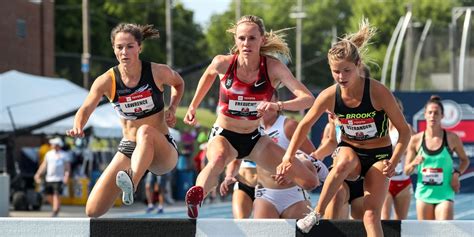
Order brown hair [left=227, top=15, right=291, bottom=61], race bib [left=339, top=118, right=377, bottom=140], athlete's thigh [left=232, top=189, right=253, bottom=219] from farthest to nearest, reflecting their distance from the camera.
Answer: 1. athlete's thigh [left=232, top=189, right=253, bottom=219]
2. brown hair [left=227, top=15, right=291, bottom=61]
3. race bib [left=339, top=118, right=377, bottom=140]

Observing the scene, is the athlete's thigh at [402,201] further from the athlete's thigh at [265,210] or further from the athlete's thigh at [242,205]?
the athlete's thigh at [265,210]

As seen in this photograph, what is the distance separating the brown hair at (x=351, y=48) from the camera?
7.11m

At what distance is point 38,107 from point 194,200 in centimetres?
1610

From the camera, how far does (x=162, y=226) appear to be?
6.82 m

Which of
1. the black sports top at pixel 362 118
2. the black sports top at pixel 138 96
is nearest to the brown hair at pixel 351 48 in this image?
the black sports top at pixel 362 118

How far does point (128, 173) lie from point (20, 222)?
0.99 meters

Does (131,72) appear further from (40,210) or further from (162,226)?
(40,210)

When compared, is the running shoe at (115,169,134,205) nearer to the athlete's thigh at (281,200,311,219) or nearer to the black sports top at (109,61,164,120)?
the black sports top at (109,61,164,120)

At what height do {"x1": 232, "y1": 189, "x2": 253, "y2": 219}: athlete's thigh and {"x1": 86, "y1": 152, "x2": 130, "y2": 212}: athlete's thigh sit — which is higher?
{"x1": 86, "y1": 152, "x2": 130, "y2": 212}: athlete's thigh

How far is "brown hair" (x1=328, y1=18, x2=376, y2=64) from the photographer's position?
7.11 m

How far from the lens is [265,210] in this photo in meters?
8.50

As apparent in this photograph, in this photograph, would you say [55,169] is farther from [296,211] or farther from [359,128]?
[359,128]

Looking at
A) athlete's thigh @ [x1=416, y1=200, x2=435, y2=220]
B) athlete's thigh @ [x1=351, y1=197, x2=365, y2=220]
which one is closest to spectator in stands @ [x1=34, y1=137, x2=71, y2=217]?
athlete's thigh @ [x1=416, y1=200, x2=435, y2=220]

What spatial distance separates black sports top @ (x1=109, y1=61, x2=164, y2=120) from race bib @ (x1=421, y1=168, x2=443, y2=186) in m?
3.95
